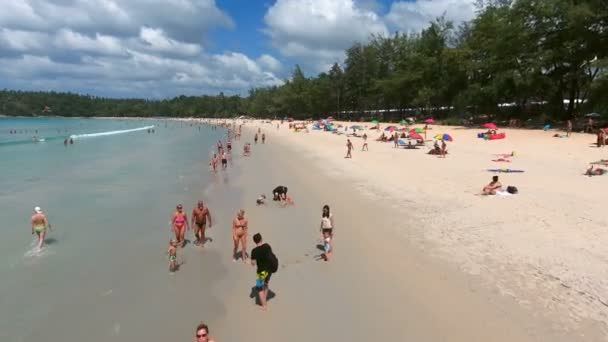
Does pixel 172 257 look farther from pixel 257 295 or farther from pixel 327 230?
pixel 327 230

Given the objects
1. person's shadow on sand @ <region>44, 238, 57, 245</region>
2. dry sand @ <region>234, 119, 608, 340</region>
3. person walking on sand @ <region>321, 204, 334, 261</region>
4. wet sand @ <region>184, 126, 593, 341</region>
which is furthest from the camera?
person's shadow on sand @ <region>44, 238, 57, 245</region>

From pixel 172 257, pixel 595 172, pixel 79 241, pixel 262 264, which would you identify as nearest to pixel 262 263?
pixel 262 264

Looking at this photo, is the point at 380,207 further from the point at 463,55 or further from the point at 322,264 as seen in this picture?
the point at 463,55

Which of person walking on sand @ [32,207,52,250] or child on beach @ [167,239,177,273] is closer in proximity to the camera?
child on beach @ [167,239,177,273]

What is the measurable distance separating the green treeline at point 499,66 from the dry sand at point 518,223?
1644cm

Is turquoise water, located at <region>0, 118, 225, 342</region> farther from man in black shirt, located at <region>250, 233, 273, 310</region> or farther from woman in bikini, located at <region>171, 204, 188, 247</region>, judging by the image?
man in black shirt, located at <region>250, 233, 273, 310</region>

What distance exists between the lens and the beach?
661 centimetres

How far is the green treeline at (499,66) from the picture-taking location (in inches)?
1362

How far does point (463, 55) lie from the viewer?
51375 mm

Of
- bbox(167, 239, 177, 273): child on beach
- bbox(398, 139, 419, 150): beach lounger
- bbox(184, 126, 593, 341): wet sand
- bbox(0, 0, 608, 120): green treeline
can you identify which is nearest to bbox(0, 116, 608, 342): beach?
bbox(184, 126, 593, 341): wet sand

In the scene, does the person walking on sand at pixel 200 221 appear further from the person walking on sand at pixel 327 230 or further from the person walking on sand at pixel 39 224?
the person walking on sand at pixel 39 224

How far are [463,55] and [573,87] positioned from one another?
616 inches

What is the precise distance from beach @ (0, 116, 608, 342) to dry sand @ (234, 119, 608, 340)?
0.04 m

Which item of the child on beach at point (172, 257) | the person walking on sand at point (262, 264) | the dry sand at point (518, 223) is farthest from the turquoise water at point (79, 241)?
the dry sand at point (518, 223)
